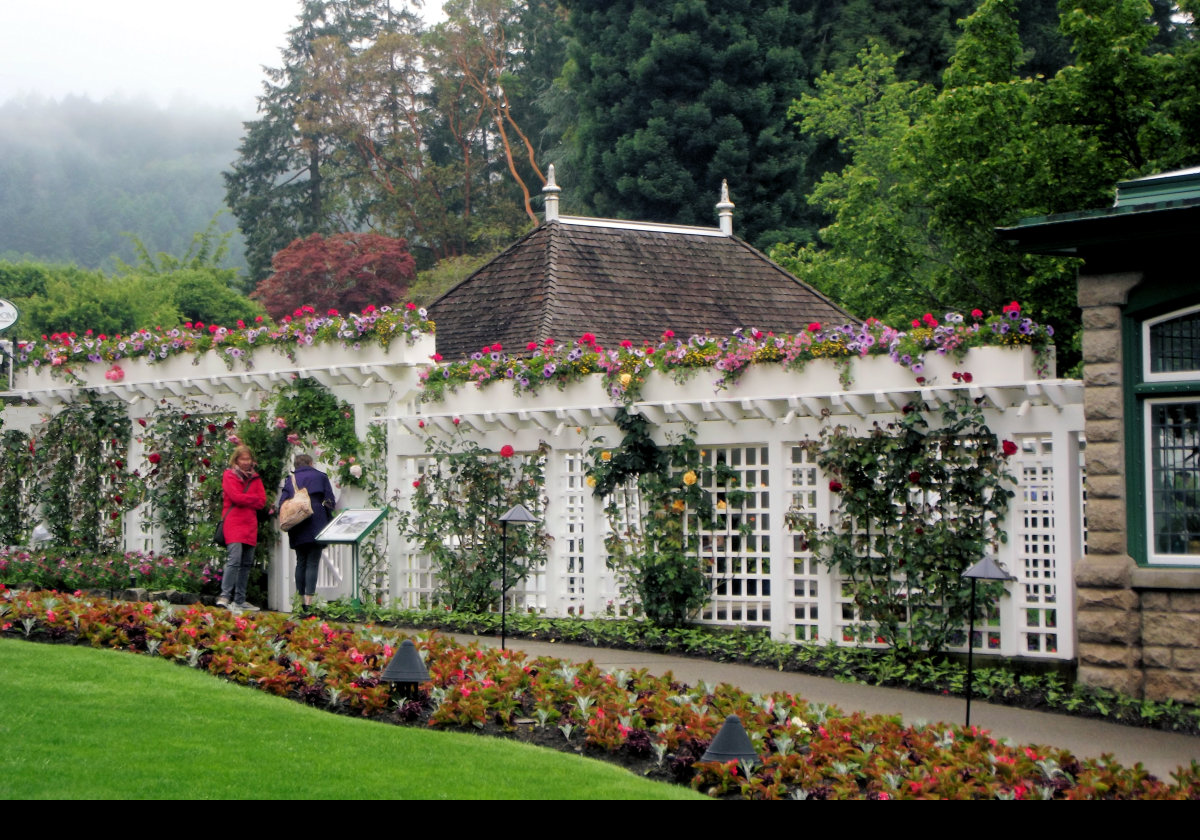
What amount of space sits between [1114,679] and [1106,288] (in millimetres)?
2595

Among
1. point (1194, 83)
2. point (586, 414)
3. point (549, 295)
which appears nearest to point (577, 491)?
point (586, 414)

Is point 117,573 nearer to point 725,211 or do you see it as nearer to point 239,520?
point 239,520

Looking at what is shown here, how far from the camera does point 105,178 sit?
357 feet

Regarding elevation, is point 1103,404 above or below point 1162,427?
above

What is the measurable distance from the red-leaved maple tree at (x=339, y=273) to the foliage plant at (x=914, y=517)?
107 feet

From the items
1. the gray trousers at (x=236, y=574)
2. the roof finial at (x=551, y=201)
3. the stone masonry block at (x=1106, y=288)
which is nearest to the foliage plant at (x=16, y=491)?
the gray trousers at (x=236, y=574)

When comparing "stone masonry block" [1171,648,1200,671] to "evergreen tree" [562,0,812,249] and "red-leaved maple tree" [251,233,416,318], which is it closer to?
"evergreen tree" [562,0,812,249]

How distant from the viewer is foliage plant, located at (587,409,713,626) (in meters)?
11.6

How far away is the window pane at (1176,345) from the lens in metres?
8.96

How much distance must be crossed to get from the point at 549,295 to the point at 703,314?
8.23 ft

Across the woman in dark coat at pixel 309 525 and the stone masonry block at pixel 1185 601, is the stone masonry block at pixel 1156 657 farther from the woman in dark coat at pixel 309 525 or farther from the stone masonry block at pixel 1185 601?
the woman in dark coat at pixel 309 525

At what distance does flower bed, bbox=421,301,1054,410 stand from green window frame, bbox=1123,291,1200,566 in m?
0.91

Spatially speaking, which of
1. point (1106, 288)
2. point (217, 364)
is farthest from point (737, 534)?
point (217, 364)

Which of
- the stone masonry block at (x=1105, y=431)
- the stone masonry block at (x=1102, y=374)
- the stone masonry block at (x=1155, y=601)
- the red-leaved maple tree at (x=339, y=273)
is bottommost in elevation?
the stone masonry block at (x=1155, y=601)
